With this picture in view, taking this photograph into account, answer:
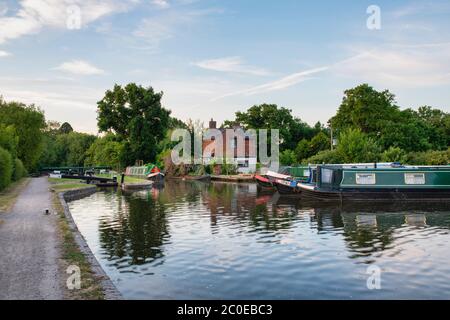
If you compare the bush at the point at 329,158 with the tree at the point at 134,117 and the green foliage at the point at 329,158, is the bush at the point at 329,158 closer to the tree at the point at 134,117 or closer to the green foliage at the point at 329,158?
the green foliage at the point at 329,158

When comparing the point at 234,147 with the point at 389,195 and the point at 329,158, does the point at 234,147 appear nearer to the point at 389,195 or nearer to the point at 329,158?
the point at 329,158

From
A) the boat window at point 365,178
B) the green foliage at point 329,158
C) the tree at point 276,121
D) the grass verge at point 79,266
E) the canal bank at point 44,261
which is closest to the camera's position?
the grass verge at point 79,266

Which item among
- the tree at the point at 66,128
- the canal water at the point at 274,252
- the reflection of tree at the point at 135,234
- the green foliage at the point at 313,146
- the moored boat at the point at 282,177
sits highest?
the tree at the point at 66,128

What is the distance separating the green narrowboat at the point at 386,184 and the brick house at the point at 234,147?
43941mm

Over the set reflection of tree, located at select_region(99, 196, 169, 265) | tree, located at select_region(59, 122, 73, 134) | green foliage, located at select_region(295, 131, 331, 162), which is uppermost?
tree, located at select_region(59, 122, 73, 134)

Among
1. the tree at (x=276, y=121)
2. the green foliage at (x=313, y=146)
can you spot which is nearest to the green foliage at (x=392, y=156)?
the green foliage at (x=313, y=146)

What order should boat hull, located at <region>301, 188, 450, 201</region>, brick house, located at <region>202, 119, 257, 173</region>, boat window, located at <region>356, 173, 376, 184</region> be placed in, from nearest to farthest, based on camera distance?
boat hull, located at <region>301, 188, 450, 201</region> < boat window, located at <region>356, 173, 376, 184</region> < brick house, located at <region>202, 119, 257, 173</region>

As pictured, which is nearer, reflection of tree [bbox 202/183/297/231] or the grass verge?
the grass verge

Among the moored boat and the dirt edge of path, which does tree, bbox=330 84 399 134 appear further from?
the dirt edge of path

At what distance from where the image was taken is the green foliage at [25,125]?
7019cm

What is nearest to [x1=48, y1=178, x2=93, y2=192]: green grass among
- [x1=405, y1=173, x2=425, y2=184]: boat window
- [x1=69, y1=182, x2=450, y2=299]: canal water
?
[x1=69, y1=182, x2=450, y2=299]: canal water

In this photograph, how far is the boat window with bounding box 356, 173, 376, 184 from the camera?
32812 mm

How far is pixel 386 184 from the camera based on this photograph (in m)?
32.7
